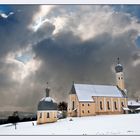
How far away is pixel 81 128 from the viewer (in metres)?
12.6

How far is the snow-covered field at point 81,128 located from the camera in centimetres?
1229

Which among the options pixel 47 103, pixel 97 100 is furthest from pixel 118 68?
pixel 97 100

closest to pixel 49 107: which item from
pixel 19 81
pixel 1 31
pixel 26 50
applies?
pixel 19 81

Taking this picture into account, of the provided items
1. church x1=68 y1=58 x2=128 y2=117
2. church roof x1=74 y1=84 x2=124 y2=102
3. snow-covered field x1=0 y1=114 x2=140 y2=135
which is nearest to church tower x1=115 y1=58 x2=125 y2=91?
church x1=68 y1=58 x2=128 y2=117

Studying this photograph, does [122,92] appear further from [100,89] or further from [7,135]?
[7,135]

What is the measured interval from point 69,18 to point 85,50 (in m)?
1.53

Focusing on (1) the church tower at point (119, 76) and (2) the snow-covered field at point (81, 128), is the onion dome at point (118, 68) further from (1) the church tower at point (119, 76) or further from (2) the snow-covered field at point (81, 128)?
(2) the snow-covered field at point (81, 128)

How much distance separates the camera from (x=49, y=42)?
1372 centimetres

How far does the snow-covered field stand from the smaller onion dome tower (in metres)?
0.48

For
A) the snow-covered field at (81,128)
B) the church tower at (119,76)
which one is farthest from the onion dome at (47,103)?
the church tower at (119,76)

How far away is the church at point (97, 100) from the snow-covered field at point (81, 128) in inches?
70.8

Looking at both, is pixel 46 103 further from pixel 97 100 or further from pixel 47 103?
pixel 97 100

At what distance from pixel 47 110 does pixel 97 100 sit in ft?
13.5

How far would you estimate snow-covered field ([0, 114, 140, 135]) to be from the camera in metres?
12.3
